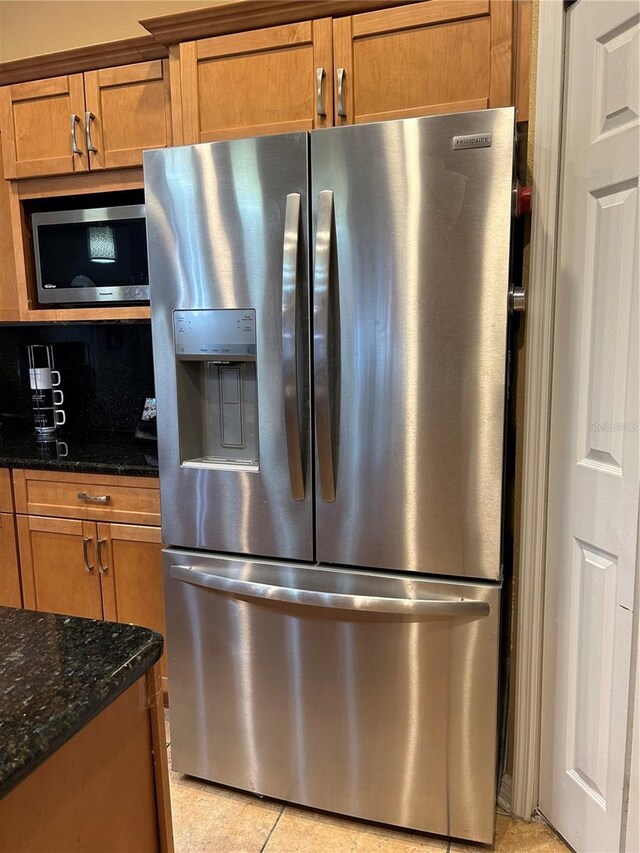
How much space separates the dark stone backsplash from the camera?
2.73m

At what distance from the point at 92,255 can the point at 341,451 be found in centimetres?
128

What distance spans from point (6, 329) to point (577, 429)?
2.57 meters

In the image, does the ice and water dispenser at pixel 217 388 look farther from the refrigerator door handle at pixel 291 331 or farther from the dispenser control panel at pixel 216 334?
the refrigerator door handle at pixel 291 331

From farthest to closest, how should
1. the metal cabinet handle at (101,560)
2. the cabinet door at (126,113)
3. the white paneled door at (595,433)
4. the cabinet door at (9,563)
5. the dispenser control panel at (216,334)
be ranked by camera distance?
the cabinet door at (9,563) < the metal cabinet handle at (101,560) < the cabinet door at (126,113) < the dispenser control panel at (216,334) < the white paneled door at (595,433)

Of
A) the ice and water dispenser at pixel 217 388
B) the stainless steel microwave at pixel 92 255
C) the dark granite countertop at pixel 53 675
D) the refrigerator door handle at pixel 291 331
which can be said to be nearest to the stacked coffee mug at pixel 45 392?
the stainless steel microwave at pixel 92 255

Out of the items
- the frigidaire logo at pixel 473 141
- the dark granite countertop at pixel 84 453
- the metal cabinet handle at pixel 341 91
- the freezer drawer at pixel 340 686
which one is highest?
the metal cabinet handle at pixel 341 91

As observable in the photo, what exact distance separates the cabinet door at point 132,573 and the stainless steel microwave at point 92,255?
2.70 feet

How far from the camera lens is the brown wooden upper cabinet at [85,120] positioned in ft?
6.89

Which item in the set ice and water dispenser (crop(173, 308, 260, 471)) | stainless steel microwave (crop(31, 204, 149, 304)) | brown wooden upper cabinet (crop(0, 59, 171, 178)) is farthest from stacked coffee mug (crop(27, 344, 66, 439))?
ice and water dispenser (crop(173, 308, 260, 471))

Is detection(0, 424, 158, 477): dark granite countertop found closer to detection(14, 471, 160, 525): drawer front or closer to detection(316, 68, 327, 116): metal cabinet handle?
detection(14, 471, 160, 525): drawer front

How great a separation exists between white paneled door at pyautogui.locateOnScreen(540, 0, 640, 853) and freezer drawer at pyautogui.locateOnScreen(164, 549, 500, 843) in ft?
0.76

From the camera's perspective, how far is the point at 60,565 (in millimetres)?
2264

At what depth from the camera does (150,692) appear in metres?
0.90

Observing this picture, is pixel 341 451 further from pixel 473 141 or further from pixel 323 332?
pixel 473 141
